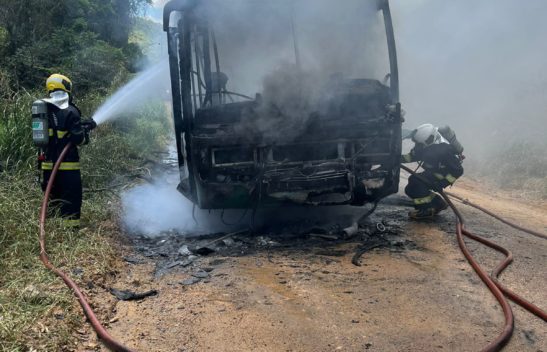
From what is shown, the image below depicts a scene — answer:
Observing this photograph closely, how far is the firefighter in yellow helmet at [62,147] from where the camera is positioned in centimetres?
492

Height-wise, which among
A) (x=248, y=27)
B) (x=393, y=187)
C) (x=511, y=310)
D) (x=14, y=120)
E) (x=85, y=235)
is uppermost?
(x=248, y=27)

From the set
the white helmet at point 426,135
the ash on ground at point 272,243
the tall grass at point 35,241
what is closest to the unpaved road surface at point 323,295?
the ash on ground at point 272,243

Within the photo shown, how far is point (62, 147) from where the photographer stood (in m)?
4.96

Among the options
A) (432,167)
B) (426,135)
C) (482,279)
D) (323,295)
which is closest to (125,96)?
(426,135)

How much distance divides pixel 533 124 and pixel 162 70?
9.13m

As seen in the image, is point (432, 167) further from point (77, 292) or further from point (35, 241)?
point (35, 241)

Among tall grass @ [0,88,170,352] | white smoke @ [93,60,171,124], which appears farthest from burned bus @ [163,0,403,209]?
white smoke @ [93,60,171,124]

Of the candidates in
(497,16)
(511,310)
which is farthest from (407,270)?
(497,16)

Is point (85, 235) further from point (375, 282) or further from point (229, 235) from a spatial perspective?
point (375, 282)

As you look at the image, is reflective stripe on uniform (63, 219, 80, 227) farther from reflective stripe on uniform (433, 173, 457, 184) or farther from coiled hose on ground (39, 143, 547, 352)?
reflective stripe on uniform (433, 173, 457, 184)

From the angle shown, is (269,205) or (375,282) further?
(269,205)

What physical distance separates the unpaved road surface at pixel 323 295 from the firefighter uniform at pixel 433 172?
0.59 meters

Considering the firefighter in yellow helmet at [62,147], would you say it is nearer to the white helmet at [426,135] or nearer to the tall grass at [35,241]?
the tall grass at [35,241]

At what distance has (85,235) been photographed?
15.3 ft
